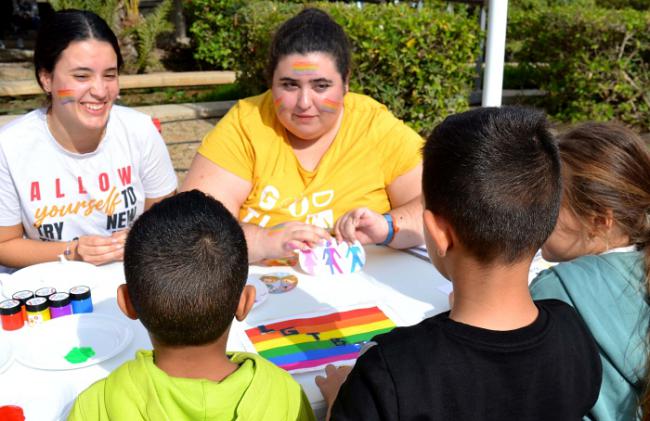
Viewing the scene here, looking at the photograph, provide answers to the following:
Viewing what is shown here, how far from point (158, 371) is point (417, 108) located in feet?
17.9

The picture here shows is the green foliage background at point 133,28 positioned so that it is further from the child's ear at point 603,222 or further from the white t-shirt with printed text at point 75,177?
the child's ear at point 603,222

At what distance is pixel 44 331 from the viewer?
5.99ft

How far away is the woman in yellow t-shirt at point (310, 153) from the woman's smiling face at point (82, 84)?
471mm

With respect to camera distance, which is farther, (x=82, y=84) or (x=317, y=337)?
(x=82, y=84)

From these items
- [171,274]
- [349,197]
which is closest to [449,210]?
[171,274]

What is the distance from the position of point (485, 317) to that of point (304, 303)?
882mm

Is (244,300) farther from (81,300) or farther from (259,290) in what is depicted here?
(81,300)

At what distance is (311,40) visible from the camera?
8.47 feet

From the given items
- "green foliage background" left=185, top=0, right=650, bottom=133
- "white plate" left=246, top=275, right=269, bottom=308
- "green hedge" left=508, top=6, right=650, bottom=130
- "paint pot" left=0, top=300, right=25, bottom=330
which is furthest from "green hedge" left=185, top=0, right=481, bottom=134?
"paint pot" left=0, top=300, right=25, bottom=330

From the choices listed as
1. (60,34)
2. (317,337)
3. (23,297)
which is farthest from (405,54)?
(23,297)

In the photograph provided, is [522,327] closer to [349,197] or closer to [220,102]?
[349,197]

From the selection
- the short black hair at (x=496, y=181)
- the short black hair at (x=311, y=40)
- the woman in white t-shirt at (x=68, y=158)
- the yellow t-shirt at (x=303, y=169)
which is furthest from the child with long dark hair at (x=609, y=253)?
the woman in white t-shirt at (x=68, y=158)

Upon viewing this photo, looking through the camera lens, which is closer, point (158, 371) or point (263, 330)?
point (158, 371)

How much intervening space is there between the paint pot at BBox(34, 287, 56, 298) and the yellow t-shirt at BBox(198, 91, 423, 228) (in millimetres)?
896
